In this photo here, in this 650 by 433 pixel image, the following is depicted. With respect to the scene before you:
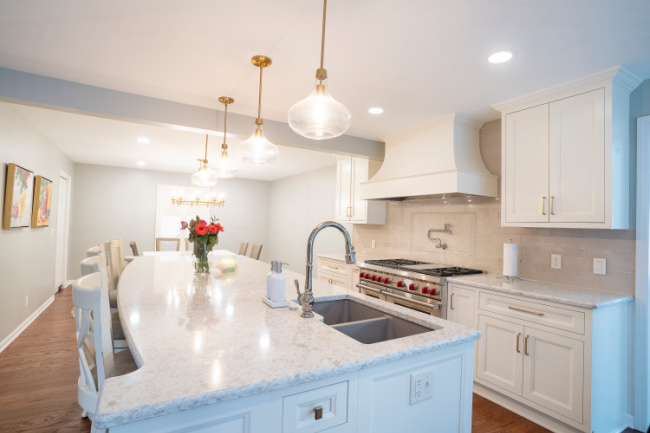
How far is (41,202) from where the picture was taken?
4.54 metres

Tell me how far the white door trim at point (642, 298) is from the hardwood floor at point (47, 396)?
70 centimetres

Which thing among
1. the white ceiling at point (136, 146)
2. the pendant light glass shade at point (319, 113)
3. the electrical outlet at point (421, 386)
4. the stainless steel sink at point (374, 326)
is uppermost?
the white ceiling at point (136, 146)

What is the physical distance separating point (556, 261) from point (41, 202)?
5.82 metres

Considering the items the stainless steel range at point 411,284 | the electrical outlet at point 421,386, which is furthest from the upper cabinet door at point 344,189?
the electrical outlet at point 421,386

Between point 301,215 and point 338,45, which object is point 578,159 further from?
point 301,215

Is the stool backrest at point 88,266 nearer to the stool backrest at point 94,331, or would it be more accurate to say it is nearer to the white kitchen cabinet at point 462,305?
the stool backrest at point 94,331

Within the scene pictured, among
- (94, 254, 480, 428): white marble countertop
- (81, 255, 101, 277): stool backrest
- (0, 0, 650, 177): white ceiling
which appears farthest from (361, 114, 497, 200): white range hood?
(81, 255, 101, 277): stool backrest

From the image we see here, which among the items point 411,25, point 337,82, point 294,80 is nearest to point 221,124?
point 294,80

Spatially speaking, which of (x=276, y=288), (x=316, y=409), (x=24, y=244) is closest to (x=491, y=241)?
(x=276, y=288)

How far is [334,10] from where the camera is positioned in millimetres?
1753

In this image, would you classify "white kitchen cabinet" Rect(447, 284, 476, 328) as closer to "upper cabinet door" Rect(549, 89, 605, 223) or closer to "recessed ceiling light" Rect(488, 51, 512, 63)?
"upper cabinet door" Rect(549, 89, 605, 223)

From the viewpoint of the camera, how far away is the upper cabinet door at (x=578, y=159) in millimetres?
2273

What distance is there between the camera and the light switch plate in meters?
2.47

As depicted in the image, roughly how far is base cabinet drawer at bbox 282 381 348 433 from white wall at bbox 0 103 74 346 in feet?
12.6
